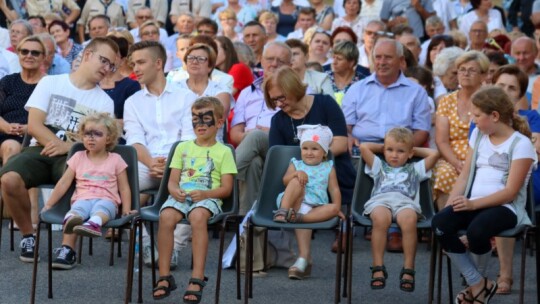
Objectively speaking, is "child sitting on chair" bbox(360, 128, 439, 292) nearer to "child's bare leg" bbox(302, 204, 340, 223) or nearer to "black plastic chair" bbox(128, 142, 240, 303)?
"child's bare leg" bbox(302, 204, 340, 223)

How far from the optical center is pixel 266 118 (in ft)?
29.6

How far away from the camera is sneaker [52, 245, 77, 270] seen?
7621 millimetres

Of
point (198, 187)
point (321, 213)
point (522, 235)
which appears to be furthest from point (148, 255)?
point (522, 235)

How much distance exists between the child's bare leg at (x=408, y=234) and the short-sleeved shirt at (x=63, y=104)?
2.35 m

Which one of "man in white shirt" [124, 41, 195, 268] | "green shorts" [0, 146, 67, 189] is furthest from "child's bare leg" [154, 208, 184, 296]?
"green shorts" [0, 146, 67, 189]

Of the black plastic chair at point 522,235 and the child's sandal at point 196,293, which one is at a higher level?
the black plastic chair at point 522,235

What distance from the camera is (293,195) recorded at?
723cm

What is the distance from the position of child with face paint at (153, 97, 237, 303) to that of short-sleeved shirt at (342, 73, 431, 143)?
1959 millimetres

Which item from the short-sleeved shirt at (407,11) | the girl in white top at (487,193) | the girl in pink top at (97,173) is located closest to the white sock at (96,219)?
the girl in pink top at (97,173)

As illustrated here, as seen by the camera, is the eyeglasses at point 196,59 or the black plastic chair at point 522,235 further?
the eyeglasses at point 196,59

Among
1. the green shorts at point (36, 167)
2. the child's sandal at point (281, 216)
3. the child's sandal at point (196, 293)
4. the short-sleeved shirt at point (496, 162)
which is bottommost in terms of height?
the child's sandal at point (196, 293)

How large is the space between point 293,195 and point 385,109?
195 centimetres

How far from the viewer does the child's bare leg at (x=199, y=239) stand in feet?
22.2

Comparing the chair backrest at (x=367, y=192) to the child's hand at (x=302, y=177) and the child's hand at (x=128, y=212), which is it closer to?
the child's hand at (x=302, y=177)
